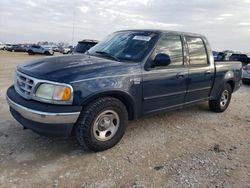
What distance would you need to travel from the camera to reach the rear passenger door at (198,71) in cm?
518

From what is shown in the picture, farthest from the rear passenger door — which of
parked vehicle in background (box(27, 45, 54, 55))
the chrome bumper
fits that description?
parked vehicle in background (box(27, 45, 54, 55))

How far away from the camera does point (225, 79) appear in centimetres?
625

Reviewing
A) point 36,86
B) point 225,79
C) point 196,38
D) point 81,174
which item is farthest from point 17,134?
→ point 225,79

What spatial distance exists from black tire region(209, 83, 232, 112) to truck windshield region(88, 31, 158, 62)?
261 cm

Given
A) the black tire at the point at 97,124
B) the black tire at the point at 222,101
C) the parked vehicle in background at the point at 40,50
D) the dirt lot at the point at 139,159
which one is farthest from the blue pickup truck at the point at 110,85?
the parked vehicle in background at the point at 40,50

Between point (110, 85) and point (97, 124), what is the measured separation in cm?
60

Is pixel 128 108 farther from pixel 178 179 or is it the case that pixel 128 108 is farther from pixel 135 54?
pixel 178 179

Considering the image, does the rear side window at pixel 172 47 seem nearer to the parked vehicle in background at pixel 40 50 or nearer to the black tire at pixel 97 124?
the black tire at pixel 97 124

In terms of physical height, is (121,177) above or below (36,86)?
below

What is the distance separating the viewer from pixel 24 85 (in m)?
3.80

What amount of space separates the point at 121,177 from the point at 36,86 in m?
1.60

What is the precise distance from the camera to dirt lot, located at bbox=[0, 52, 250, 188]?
10.6ft

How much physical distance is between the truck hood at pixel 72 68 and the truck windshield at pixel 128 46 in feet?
0.94

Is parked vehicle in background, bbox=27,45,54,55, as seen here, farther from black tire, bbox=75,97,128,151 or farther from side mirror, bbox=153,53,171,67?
black tire, bbox=75,97,128,151
